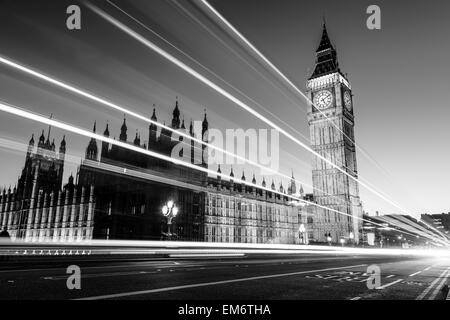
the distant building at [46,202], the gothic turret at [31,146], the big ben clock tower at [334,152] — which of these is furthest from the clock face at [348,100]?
the gothic turret at [31,146]

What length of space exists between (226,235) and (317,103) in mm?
40327

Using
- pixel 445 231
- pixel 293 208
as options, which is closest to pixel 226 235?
pixel 293 208

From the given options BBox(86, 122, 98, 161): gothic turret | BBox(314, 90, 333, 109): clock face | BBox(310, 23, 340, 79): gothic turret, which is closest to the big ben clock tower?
BBox(314, 90, 333, 109): clock face

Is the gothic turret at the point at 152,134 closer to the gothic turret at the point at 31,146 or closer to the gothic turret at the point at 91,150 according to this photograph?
the gothic turret at the point at 91,150

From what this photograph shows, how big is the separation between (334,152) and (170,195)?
4171cm

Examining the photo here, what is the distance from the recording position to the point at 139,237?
5625cm

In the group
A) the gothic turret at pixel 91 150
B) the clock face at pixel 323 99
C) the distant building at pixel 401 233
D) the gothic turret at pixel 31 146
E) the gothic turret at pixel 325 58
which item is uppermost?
the gothic turret at pixel 325 58

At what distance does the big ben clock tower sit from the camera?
77125 millimetres

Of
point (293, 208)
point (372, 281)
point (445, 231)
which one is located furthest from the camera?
point (445, 231)

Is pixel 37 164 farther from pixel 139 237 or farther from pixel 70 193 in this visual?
pixel 139 237

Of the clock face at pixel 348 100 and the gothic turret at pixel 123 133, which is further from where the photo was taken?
the clock face at pixel 348 100

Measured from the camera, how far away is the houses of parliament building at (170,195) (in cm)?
5978

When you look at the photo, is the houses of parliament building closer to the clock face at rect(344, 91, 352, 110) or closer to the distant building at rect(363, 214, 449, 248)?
the clock face at rect(344, 91, 352, 110)

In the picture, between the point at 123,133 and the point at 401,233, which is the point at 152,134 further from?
the point at 401,233
